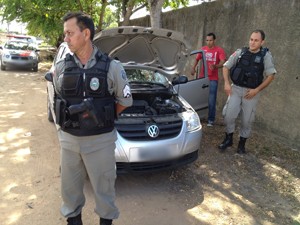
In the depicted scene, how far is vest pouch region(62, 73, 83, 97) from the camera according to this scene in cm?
245

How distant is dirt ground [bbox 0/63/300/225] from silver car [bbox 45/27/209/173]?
15.2 inches

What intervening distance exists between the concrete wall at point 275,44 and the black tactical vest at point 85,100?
13.5ft

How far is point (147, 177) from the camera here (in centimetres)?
427

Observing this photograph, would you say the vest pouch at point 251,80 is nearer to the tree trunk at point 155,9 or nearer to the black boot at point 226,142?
the black boot at point 226,142

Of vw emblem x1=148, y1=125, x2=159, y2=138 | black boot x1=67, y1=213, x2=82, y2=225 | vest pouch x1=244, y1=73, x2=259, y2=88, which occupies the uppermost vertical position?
vest pouch x1=244, y1=73, x2=259, y2=88

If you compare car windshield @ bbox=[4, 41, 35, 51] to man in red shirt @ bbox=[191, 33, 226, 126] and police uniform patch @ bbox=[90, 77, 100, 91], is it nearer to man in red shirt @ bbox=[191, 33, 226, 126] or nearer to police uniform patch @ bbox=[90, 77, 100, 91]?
man in red shirt @ bbox=[191, 33, 226, 126]

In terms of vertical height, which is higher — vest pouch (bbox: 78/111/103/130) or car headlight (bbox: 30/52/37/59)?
vest pouch (bbox: 78/111/103/130)

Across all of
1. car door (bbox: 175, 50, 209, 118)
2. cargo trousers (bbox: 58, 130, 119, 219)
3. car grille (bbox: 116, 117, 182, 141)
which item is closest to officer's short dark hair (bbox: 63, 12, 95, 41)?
cargo trousers (bbox: 58, 130, 119, 219)

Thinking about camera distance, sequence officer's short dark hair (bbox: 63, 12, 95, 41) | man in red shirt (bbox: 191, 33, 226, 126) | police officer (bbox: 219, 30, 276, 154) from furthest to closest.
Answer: man in red shirt (bbox: 191, 33, 226, 126) < police officer (bbox: 219, 30, 276, 154) < officer's short dark hair (bbox: 63, 12, 95, 41)

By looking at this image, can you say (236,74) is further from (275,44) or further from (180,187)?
(180,187)

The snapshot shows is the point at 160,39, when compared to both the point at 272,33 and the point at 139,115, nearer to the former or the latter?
the point at 139,115

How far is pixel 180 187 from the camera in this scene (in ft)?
13.4

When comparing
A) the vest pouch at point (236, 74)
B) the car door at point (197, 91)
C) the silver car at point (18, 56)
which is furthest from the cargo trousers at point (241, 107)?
the silver car at point (18, 56)

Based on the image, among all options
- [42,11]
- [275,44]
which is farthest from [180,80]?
[42,11]
